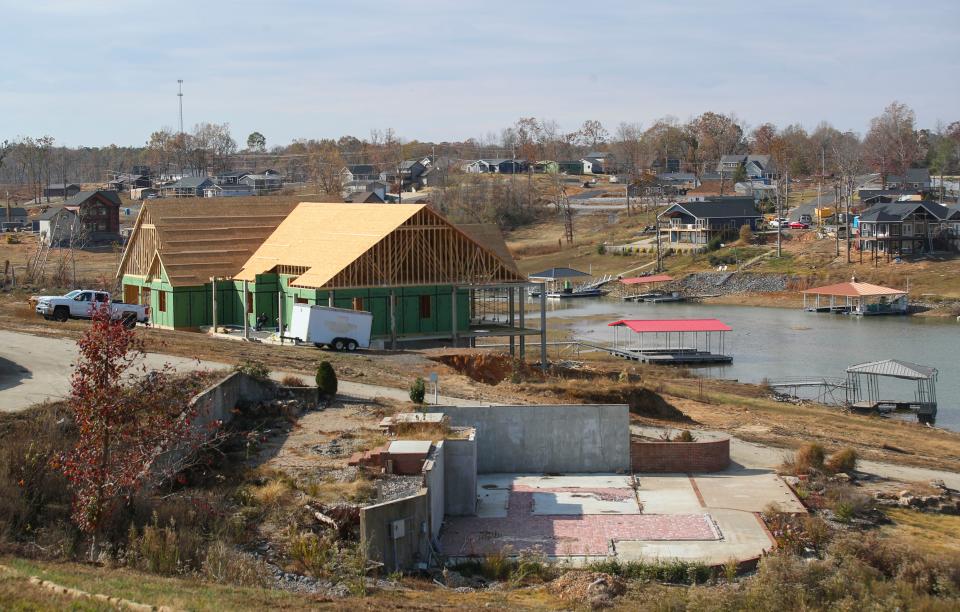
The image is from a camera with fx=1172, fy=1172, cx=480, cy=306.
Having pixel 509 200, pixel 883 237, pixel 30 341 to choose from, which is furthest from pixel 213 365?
pixel 509 200

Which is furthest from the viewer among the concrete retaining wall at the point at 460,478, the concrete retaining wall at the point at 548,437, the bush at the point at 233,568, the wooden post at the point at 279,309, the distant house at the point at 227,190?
the distant house at the point at 227,190

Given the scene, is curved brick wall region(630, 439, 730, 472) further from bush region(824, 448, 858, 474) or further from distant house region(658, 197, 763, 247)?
distant house region(658, 197, 763, 247)

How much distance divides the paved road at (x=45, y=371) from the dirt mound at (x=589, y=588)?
11.2m

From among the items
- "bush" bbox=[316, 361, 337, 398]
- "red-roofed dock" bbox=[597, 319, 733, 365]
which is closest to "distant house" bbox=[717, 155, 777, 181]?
"red-roofed dock" bbox=[597, 319, 733, 365]

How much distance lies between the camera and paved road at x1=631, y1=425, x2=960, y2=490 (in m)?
25.9

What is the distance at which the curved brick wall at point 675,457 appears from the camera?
83.0ft

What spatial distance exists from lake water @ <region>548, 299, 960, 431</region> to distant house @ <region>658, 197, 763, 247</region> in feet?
60.4

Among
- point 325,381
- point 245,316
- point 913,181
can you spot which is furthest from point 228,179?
point 325,381

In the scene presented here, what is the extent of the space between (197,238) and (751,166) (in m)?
111

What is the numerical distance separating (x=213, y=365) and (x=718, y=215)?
76602 mm

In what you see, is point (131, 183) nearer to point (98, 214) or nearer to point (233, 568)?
point (98, 214)

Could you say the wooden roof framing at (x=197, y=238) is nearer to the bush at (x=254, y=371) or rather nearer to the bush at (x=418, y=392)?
the bush at (x=254, y=371)

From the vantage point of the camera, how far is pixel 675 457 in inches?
997

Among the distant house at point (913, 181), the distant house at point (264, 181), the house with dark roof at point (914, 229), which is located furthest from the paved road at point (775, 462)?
the distant house at point (264, 181)
